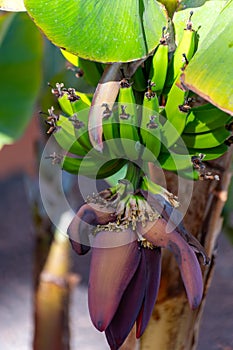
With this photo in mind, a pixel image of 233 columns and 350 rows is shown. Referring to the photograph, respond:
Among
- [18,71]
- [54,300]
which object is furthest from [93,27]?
[54,300]

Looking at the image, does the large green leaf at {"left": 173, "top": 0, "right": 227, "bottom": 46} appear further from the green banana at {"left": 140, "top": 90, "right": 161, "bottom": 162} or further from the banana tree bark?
the banana tree bark

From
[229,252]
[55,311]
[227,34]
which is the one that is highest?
[227,34]

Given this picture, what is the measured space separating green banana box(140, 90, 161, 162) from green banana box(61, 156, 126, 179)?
0.11ft

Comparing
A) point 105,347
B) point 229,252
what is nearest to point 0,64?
point 105,347

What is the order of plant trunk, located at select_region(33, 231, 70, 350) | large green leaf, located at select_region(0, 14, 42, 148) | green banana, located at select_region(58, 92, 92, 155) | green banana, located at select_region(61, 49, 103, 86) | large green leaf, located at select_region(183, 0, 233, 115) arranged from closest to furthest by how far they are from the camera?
large green leaf, located at select_region(183, 0, 233, 115)
green banana, located at select_region(58, 92, 92, 155)
green banana, located at select_region(61, 49, 103, 86)
large green leaf, located at select_region(0, 14, 42, 148)
plant trunk, located at select_region(33, 231, 70, 350)

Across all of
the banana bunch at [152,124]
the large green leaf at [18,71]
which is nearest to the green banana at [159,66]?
the banana bunch at [152,124]

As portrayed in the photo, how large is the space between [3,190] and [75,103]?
131 inches

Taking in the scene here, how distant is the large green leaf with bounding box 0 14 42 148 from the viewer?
1.23 metres

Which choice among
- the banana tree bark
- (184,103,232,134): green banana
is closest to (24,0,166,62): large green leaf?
(184,103,232,134): green banana

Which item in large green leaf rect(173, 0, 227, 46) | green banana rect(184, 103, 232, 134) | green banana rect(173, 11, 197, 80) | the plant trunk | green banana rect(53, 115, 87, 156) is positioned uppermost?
large green leaf rect(173, 0, 227, 46)

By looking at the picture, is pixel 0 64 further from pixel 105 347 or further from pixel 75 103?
pixel 105 347

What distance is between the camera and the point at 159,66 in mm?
587

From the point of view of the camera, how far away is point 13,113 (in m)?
1.25

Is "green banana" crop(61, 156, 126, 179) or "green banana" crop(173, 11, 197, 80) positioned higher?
"green banana" crop(173, 11, 197, 80)
